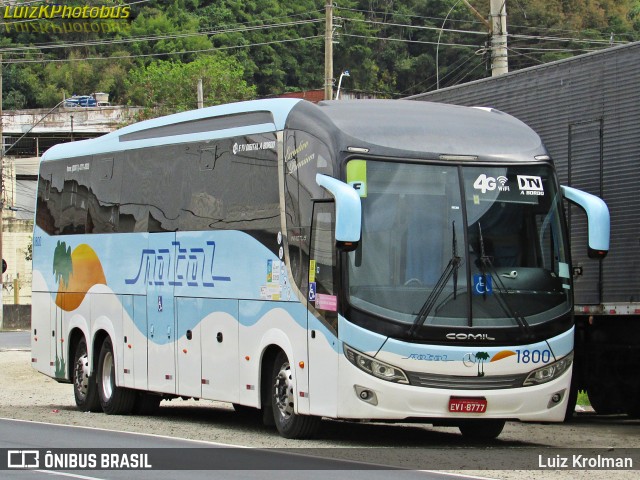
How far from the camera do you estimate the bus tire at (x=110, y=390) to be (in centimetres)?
2028

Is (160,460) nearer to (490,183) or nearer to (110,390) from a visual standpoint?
(490,183)

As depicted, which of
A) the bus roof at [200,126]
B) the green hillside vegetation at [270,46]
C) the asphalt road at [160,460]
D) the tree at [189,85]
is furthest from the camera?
the tree at [189,85]

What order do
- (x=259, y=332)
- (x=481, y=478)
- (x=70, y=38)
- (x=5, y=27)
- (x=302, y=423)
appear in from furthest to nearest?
1. (x=70, y=38)
2. (x=5, y=27)
3. (x=259, y=332)
4. (x=302, y=423)
5. (x=481, y=478)

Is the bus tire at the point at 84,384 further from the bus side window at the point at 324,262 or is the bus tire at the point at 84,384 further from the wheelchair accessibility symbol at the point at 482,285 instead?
the wheelchair accessibility symbol at the point at 482,285

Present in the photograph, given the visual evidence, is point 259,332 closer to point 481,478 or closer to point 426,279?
point 426,279

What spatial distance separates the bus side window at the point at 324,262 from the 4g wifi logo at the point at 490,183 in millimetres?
1528

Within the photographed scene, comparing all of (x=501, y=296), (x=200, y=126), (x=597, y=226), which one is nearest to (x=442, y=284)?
(x=501, y=296)

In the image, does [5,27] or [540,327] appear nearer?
[540,327]

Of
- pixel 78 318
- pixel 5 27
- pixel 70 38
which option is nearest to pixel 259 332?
pixel 78 318

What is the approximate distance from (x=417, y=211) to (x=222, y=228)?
11.5 feet

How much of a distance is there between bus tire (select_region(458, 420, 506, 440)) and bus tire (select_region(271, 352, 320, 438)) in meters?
1.89

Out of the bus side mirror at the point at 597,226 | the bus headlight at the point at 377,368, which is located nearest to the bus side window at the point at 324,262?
the bus headlight at the point at 377,368

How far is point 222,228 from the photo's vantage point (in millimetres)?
17047

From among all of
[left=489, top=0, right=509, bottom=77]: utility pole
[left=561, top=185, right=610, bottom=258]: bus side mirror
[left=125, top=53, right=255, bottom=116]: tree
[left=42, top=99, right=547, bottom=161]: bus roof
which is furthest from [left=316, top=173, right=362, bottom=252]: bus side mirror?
[left=125, top=53, right=255, bottom=116]: tree
